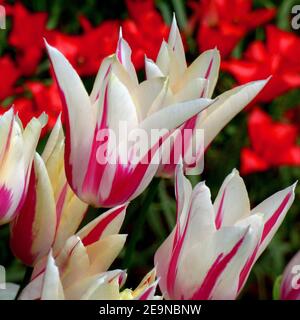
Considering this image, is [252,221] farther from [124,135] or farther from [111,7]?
[111,7]

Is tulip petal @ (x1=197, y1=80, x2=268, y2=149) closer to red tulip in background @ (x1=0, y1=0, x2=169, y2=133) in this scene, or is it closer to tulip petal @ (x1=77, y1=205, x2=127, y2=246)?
tulip petal @ (x1=77, y1=205, x2=127, y2=246)

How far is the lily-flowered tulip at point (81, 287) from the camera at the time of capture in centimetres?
50

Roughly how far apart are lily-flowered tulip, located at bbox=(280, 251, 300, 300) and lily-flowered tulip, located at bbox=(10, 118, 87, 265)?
0.15m

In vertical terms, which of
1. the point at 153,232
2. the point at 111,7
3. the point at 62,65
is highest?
the point at 62,65

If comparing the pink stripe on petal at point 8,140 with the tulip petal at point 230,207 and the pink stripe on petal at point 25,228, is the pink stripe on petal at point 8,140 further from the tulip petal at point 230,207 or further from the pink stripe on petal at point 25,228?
the tulip petal at point 230,207

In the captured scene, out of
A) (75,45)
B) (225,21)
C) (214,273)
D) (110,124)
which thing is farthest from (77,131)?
(225,21)

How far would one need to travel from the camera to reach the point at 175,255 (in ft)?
1.86

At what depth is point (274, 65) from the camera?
1.41 meters

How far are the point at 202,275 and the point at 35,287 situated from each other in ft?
0.34

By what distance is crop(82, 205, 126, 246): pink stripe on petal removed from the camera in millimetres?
586

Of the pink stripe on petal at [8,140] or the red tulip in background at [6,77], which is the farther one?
the red tulip in background at [6,77]

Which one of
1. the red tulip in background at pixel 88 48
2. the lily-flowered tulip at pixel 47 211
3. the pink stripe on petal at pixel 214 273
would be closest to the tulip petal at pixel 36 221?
the lily-flowered tulip at pixel 47 211
